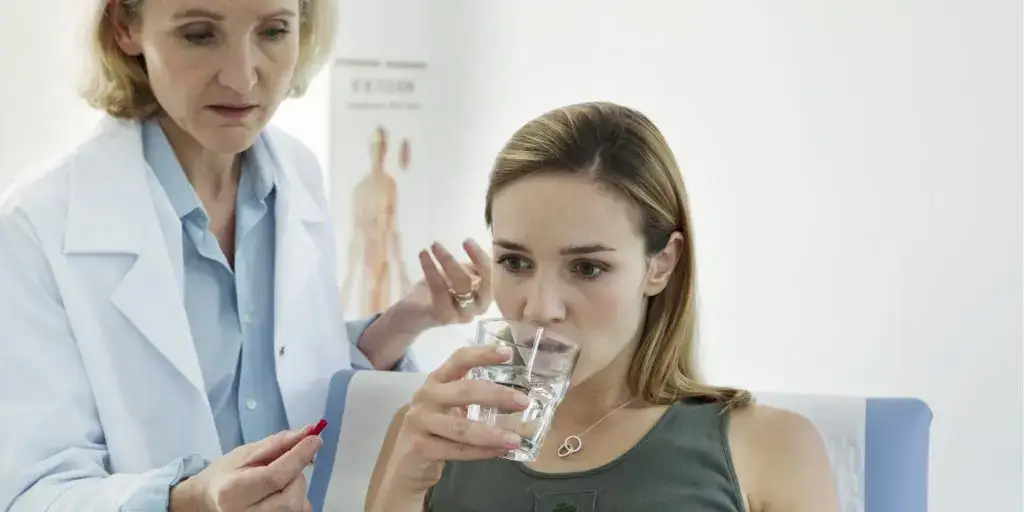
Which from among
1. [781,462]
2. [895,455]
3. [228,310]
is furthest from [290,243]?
[895,455]

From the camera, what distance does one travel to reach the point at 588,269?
1481mm

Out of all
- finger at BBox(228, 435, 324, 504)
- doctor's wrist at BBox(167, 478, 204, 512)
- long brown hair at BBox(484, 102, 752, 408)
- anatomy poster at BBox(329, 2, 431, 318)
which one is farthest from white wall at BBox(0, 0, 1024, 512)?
finger at BBox(228, 435, 324, 504)

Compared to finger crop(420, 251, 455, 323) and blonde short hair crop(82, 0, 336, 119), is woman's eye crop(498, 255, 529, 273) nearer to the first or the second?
finger crop(420, 251, 455, 323)

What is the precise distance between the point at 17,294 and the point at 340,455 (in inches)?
20.4

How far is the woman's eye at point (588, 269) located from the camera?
1.48 meters

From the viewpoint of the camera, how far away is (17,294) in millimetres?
1565

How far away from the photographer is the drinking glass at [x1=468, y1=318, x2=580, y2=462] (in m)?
1.30

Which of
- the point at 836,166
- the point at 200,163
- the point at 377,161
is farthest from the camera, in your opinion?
the point at 377,161

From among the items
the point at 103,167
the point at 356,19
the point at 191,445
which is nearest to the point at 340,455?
the point at 191,445

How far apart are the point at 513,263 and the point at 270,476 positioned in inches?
15.9

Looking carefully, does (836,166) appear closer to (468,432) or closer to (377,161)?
(377,161)

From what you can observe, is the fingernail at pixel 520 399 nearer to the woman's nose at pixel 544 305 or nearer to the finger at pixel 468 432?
the finger at pixel 468 432

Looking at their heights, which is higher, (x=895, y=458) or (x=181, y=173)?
(x=181, y=173)

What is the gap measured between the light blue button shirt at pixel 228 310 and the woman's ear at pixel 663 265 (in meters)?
0.61
